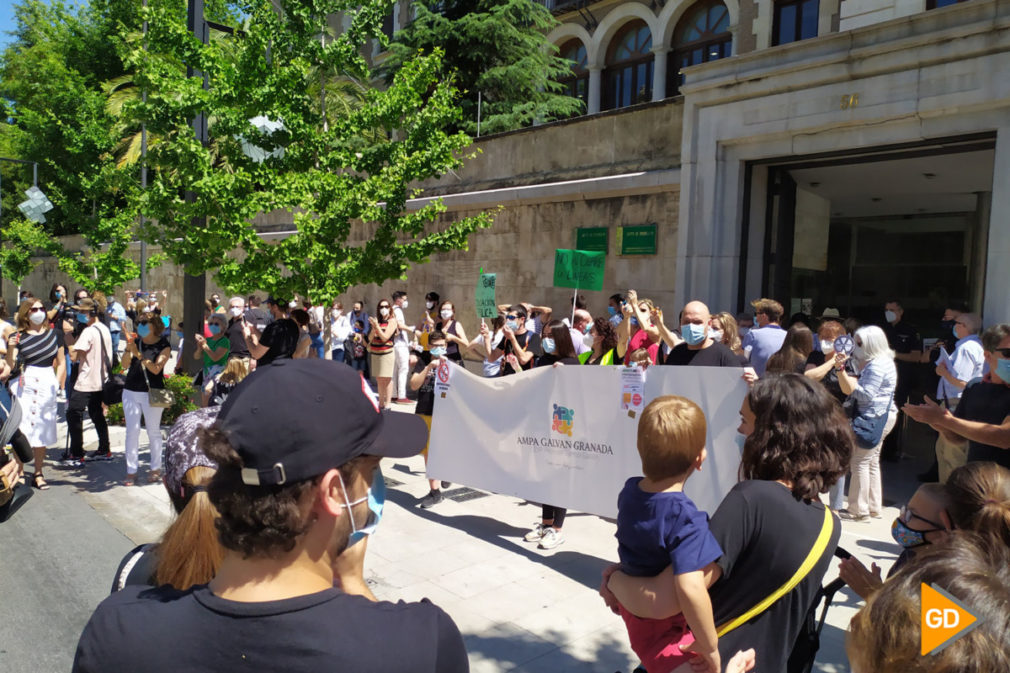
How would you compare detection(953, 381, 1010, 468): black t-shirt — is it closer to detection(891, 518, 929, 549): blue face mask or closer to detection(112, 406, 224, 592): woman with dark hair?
detection(891, 518, 929, 549): blue face mask

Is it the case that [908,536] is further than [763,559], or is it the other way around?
[908,536]

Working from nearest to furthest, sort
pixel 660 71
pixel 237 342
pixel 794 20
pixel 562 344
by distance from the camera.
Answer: pixel 562 344
pixel 237 342
pixel 794 20
pixel 660 71

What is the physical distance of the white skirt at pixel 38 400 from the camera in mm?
8191

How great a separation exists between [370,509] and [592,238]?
11.2 m

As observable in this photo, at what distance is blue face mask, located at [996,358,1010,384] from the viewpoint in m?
4.61

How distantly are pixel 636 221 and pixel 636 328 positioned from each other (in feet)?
12.5

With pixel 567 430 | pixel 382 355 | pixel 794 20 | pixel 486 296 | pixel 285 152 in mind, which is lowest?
pixel 382 355

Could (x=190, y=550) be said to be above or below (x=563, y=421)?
above

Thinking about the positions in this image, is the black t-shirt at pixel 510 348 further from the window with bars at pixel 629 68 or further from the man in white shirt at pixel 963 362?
the window with bars at pixel 629 68

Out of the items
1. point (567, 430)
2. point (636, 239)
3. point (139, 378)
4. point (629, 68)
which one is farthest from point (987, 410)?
point (629, 68)

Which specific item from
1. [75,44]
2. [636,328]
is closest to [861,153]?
[636,328]

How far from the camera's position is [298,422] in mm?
1460

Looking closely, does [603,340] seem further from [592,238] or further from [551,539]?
[592,238]

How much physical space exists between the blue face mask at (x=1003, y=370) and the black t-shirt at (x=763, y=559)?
287 cm
